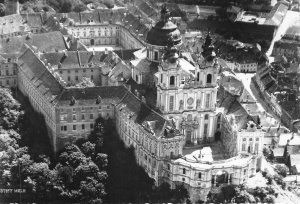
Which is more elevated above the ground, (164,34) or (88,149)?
(164,34)

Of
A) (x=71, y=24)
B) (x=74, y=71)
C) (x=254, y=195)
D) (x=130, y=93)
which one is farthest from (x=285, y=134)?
(x=71, y=24)

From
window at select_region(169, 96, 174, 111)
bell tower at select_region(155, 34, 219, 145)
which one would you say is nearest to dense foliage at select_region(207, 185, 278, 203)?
bell tower at select_region(155, 34, 219, 145)

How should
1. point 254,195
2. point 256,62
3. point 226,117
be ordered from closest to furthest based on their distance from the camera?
point 254,195, point 226,117, point 256,62

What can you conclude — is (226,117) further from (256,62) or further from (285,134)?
(256,62)

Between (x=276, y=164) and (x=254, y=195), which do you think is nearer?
(x=254, y=195)

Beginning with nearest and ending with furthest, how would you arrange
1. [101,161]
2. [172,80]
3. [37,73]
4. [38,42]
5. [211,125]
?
[101,161], [172,80], [211,125], [37,73], [38,42]

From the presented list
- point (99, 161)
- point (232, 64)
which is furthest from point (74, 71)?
point (232, 64)

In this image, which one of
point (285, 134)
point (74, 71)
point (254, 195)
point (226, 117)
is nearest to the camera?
point (254, 195)

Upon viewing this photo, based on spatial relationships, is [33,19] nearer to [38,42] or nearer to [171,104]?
[38,42]

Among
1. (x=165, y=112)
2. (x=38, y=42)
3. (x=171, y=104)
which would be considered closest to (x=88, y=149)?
(x=165, y=112)

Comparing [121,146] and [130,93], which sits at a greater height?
[130,93]
